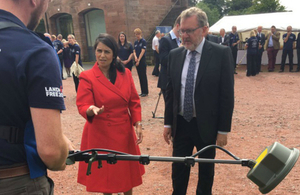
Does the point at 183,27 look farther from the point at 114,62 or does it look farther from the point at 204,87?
the point at 114,62

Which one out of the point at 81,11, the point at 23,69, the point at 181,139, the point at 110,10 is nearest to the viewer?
the point at 23,69

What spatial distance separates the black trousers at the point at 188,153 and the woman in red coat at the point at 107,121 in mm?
425

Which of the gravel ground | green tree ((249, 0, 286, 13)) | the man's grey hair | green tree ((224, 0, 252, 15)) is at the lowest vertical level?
the gravel ground

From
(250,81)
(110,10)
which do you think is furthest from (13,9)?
(110,10)

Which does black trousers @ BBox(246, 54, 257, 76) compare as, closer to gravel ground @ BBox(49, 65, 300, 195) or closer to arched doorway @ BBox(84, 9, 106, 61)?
gravel ground @ BBox(49, 65, 300, 195)

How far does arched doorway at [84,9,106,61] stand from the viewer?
72.4 feet

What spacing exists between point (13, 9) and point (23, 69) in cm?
30

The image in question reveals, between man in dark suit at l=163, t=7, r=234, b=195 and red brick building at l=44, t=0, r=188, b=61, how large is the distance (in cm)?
1673

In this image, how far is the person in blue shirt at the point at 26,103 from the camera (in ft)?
3.75

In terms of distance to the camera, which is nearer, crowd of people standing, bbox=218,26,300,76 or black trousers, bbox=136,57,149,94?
black trousers, bbox=136,57,149,94

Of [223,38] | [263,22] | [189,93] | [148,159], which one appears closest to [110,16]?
[223,38]

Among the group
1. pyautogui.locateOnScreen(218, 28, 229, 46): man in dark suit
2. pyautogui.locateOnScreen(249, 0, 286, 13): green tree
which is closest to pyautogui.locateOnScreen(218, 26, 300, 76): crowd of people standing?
pyautogui.locateOnScreen(218, 28, 229, 46): man in dark suit

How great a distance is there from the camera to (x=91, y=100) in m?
2.71

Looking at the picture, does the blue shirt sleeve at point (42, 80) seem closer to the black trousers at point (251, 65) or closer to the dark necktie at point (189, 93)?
the dark necktie at point (189, 93)
